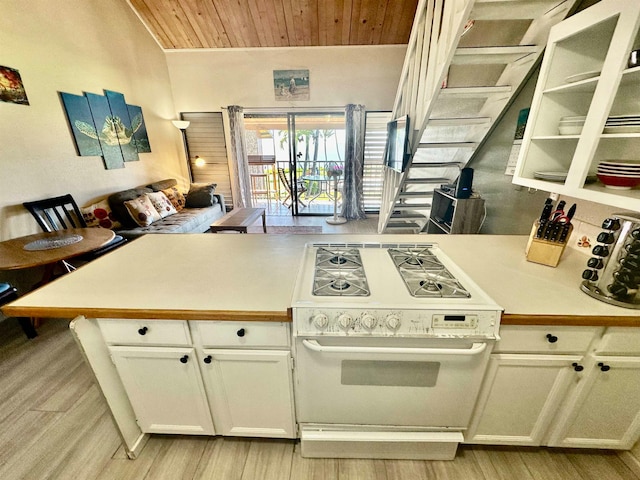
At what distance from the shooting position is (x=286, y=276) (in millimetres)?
1179

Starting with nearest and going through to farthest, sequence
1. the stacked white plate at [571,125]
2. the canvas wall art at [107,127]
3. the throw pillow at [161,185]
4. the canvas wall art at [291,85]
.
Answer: the stacked white plate at [571,125] → the canvas wall art at [107,127] → the throw pillow at [161,185] → the canvas wall art at [291,85]

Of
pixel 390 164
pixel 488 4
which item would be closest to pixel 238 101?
pixel 390 164

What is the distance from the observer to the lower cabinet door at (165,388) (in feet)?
3.58

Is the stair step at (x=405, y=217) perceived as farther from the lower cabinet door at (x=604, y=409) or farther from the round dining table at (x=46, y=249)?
the round dining table at (x=46, y=249)


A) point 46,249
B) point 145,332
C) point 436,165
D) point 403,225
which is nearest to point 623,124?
point 436,165

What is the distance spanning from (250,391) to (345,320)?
0.59 meters

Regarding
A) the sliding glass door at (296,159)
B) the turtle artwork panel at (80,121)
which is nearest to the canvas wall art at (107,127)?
the turtle artwork panel at (80,121)

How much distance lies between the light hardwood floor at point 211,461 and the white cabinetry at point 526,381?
155 mm

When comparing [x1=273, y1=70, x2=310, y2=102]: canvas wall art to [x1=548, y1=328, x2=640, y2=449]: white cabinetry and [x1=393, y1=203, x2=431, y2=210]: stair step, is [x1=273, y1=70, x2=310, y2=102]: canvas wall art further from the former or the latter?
[x1=548, y1=328, x2=640, y2=449]: white cabinetry

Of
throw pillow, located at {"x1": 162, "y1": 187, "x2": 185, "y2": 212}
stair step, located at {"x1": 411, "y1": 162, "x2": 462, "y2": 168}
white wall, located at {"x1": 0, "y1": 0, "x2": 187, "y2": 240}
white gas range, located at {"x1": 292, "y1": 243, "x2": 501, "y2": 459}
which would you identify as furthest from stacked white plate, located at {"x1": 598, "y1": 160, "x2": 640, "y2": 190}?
throw pillow, located at {"x1": 162, "y1": 187, "x2": 185, "y2": 212}

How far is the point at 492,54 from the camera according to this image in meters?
1.73

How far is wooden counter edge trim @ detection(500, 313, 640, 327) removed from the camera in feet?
3.03

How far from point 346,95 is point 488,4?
11.2 feet

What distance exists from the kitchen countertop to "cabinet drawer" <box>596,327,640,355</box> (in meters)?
0.08
